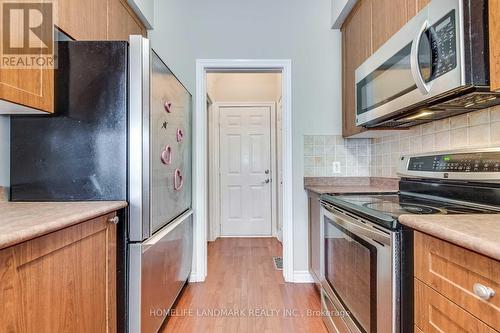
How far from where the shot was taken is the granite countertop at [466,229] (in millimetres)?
632

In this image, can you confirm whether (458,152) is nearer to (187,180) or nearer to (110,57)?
(110,57)

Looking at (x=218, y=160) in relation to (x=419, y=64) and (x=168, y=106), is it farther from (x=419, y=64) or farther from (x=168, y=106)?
(x=419, y=64)

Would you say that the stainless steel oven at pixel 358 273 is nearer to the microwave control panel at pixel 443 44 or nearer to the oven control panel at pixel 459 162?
the oven control panel at pixel 459 162

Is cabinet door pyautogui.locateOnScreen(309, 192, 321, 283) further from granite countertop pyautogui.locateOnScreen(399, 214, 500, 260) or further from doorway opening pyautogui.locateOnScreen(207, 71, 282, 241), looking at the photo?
doorway opening pyautogui.locateOnScreen(207, 71, 282, 241)

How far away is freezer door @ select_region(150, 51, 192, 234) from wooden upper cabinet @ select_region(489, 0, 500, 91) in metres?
1.40

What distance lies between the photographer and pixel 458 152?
1337 mm

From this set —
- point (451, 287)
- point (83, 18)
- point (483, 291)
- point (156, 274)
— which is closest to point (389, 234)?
point (451, 287)

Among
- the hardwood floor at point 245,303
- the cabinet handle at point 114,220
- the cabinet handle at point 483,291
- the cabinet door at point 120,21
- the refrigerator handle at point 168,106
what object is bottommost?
the hardwood floor at point 245,303

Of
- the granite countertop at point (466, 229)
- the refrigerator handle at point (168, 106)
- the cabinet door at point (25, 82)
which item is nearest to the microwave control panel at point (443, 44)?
the granite countertop at point (466, 229)

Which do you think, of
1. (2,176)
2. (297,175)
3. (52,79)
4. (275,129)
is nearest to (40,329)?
(2,176)

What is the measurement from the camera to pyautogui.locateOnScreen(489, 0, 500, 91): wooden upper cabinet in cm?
96

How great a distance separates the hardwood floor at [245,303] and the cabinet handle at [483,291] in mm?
1358

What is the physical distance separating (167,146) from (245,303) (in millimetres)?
1289

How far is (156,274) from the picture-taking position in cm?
163
